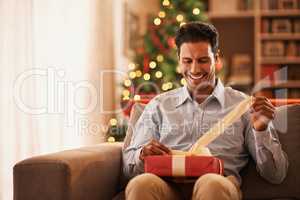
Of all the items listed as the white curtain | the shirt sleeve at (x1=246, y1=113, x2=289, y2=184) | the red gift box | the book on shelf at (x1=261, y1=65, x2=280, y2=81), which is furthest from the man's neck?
the book on shelf at (x1=261, y1=65, x2=280, y2=81)

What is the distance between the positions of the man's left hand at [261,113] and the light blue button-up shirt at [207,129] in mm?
34

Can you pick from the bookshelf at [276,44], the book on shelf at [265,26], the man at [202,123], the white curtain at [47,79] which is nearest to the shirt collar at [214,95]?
the man at [202,123]

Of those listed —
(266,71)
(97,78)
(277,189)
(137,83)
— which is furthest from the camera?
(266,71)

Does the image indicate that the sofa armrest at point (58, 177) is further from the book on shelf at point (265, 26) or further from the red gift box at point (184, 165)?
the book on shelf at point (265, 26)

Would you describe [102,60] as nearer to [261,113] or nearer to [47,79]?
[47,79]

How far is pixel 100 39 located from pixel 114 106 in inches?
26.6

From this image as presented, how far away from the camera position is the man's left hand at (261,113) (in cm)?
185

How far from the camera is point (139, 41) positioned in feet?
17.7

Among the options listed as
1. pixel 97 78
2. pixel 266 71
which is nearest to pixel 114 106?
pixel 97 78

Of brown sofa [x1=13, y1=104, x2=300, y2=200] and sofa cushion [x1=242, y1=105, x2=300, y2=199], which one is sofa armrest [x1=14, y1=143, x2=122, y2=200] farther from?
sofa cushion [x1=242, y1=105, x2=300, y2=199]

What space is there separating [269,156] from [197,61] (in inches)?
18.0

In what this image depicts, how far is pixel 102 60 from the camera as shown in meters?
4.17

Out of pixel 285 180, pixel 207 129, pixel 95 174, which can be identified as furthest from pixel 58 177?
pixel 285 180

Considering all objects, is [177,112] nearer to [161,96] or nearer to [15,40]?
[161,96]
